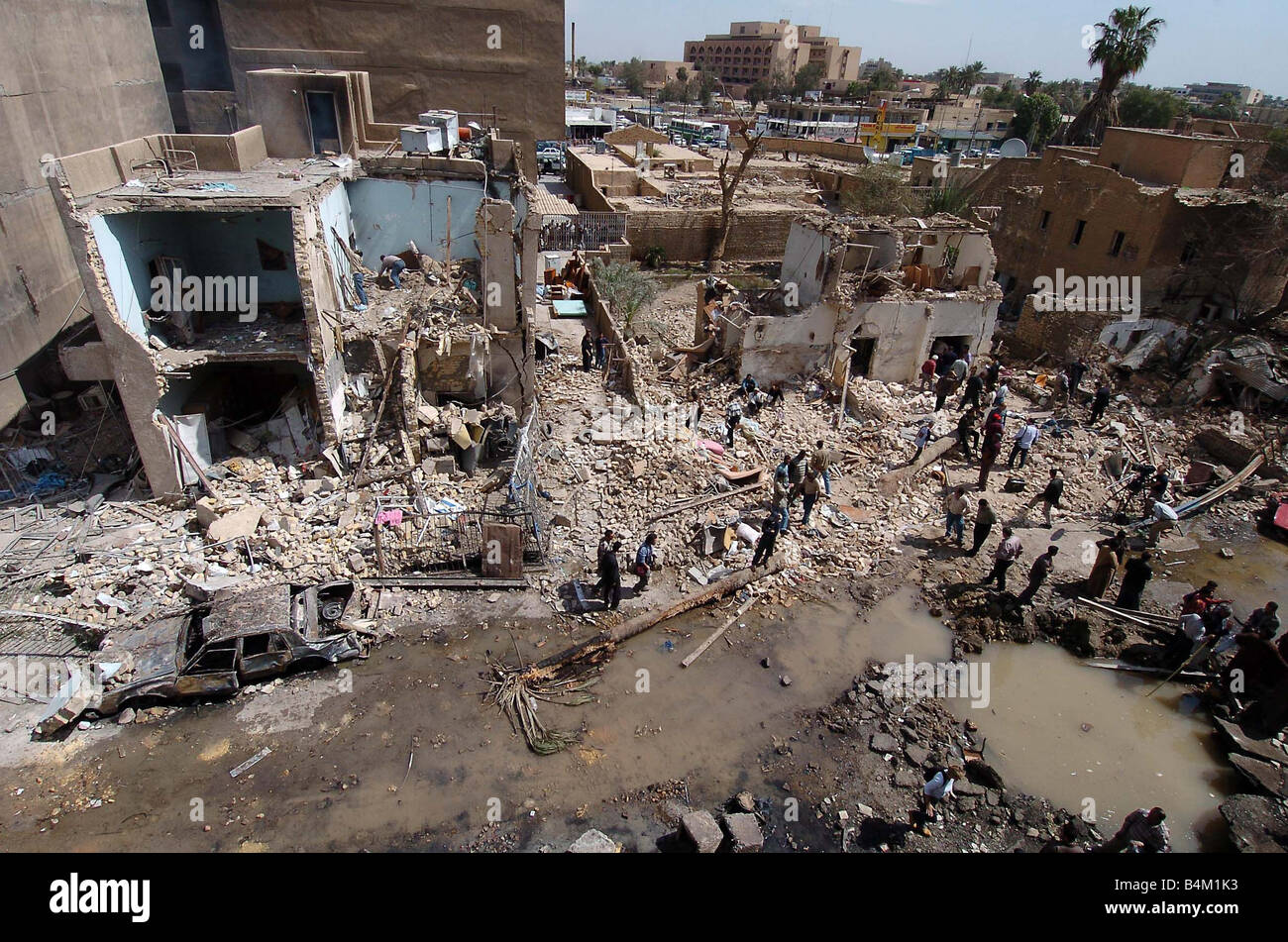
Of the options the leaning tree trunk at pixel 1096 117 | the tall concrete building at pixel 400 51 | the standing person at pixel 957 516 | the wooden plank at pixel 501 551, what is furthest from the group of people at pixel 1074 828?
the leaning tree trunk at pixel 1096 117

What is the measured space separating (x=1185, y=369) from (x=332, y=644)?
69.5 ft

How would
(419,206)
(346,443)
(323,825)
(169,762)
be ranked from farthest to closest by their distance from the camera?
(419,206) < (346,443) < (169,762) < (323,825)

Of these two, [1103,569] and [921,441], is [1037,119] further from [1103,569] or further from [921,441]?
[1103,569]

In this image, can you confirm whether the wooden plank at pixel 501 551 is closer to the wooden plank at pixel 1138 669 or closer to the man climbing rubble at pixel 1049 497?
the wooden plank at pixel 1138 669

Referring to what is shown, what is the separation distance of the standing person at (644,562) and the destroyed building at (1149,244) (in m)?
15.6

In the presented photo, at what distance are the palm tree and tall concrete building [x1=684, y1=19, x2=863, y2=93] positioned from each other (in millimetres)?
81683

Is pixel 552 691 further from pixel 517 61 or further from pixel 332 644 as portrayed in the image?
pixel 517 61

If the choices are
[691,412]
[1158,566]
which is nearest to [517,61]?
[691,412]

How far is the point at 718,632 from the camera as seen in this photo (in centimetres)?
1035

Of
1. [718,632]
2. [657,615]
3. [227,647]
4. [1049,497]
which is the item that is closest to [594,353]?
[657,615]

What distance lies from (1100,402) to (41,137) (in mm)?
26598

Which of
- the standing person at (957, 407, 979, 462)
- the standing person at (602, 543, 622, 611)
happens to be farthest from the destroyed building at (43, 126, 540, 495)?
the standing person at (957, 407, 979, 462)
